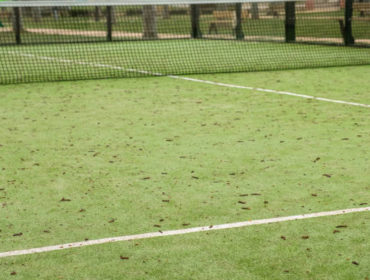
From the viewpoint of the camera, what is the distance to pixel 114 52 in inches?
763

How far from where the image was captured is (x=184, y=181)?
5570 mm

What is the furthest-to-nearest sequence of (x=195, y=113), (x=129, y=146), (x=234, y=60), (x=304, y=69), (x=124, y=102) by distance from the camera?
(x=234, y=60), (x=304, y=69), (x=124, y=102), (x=195, y=113), (x=129, y=146)

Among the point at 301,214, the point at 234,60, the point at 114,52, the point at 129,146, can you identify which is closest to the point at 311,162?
the point at 301,214

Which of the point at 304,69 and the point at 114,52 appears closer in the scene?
the point at 304,69

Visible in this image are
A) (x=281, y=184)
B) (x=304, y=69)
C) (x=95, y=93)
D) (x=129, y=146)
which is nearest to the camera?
(x=281, y=184)

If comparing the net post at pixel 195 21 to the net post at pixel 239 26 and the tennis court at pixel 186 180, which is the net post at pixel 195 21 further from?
the tennis court at pixel 186 180

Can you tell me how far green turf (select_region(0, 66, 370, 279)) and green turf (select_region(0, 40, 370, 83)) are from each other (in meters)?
3.93

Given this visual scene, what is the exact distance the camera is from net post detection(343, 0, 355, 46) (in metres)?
18.7

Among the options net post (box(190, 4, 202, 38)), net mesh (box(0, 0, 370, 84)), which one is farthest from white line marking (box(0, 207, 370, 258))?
net post (box(190, 4, 202, 38))

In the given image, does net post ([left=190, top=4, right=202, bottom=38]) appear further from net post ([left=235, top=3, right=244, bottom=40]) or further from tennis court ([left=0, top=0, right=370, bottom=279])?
tennis court ([left=0, top=0, right=370, bottom=279])

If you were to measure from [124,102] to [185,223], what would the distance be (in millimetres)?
5495

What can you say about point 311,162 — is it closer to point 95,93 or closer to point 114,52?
point 95,93

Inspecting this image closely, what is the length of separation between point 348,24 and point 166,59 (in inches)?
224

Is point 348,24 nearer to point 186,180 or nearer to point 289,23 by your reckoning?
point 289,23
